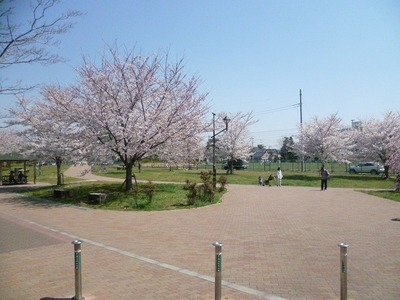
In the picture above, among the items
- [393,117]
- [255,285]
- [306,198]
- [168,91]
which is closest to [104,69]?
[168,91]

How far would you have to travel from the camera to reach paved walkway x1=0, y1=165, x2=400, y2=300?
17.8ft

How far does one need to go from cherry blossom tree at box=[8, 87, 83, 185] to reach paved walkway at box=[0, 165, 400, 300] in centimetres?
579

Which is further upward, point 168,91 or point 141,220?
point 168,91

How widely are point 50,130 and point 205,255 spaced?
19.6 metres

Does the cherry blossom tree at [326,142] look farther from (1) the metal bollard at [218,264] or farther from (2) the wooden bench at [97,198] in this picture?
(1) the metal bollard at [218,264]

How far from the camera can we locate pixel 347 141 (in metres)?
38.9

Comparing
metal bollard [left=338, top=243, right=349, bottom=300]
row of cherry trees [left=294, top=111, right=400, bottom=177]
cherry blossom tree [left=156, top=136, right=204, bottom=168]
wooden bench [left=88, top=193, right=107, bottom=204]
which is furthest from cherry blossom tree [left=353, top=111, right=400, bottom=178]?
metal bollard [left=338, top=243, right=349, bottom=300]

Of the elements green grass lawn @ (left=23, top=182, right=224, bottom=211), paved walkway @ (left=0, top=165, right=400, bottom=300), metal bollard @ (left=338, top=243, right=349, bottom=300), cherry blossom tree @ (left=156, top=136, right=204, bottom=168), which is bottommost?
paved walkway @ (left=0, top=165, right=400, bottom=300)

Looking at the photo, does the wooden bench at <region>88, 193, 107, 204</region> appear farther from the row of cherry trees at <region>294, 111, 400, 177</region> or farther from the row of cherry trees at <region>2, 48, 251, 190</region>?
the row of cherry trees at <region>294, 111, 400, 177</region>

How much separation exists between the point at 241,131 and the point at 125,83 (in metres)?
27.9

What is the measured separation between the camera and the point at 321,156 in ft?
120

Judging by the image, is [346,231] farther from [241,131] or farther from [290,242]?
[241,131]

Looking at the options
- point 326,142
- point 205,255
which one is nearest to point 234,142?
point 326,142

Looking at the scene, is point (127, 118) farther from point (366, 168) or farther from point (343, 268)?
point (366, 168)
